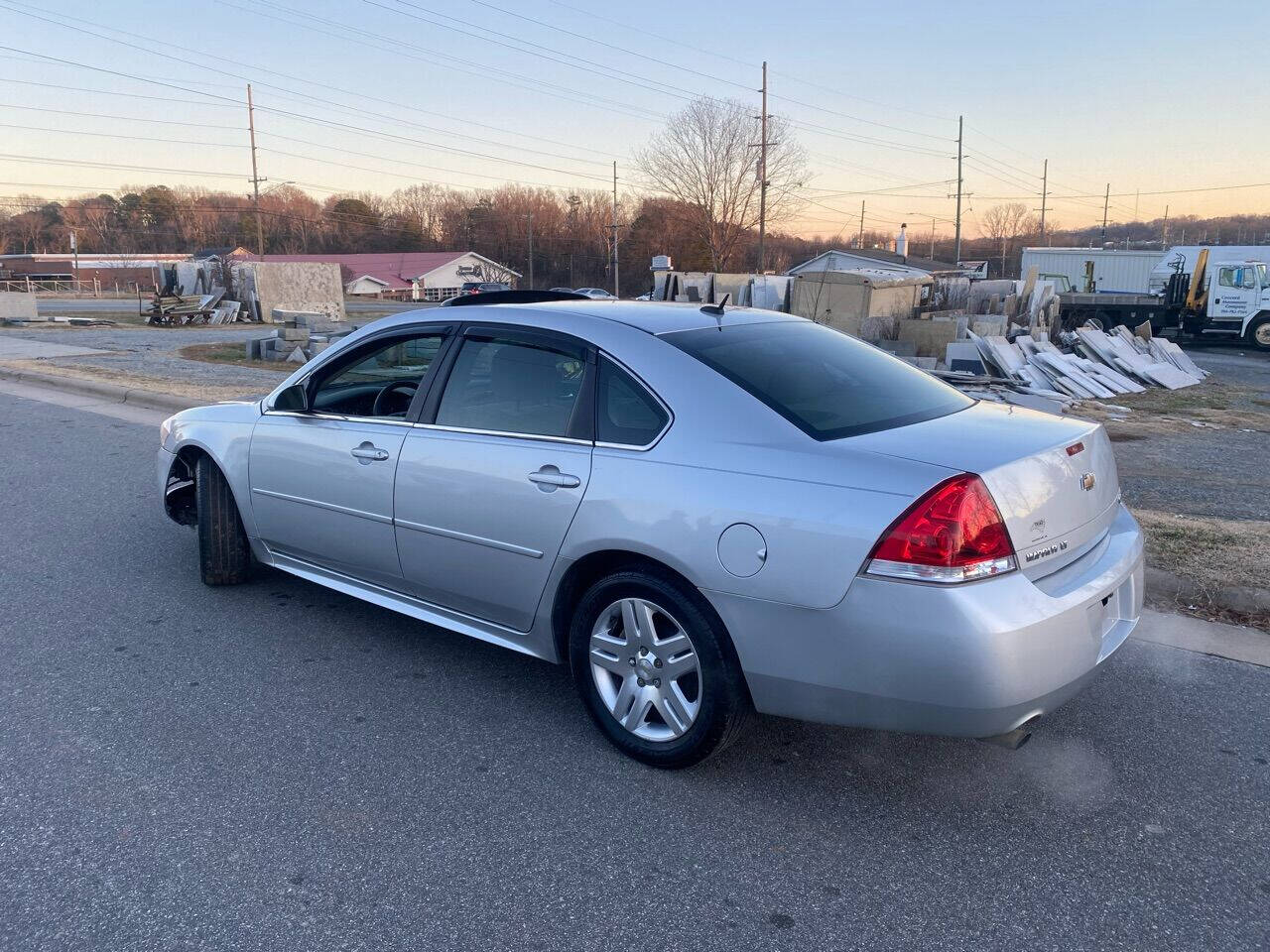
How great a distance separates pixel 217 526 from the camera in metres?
5.01

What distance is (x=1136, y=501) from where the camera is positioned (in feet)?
24.4

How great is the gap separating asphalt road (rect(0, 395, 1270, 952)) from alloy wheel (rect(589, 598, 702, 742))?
0.19 meters

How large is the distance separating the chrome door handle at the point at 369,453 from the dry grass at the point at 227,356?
1297 centimetres

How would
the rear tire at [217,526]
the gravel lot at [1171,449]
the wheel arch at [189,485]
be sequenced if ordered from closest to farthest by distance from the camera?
the wheel arch at [189,485] < the rear tire at [217,526] < the gravel lot at [1171,449]

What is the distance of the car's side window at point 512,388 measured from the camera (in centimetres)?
367

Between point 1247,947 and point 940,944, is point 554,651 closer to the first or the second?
point 940,944

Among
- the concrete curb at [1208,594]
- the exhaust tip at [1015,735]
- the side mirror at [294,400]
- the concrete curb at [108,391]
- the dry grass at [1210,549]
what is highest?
the side mirror at [294,400]

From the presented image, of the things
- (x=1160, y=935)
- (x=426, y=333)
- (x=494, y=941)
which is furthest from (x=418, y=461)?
(x=1160, y=935)

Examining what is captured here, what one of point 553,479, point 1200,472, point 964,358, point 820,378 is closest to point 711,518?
point 553,479

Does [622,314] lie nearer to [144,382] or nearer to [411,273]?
[144,382]

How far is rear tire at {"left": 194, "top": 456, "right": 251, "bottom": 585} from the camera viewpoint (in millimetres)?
5020

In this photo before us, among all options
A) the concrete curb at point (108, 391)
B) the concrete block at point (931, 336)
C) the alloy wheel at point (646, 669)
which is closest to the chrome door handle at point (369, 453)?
the alloy wheel at point (646, 669)

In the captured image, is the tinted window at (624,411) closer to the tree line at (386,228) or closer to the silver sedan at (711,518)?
the silver sedan at (711,518)

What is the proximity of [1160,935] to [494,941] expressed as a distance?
1.73 meters
